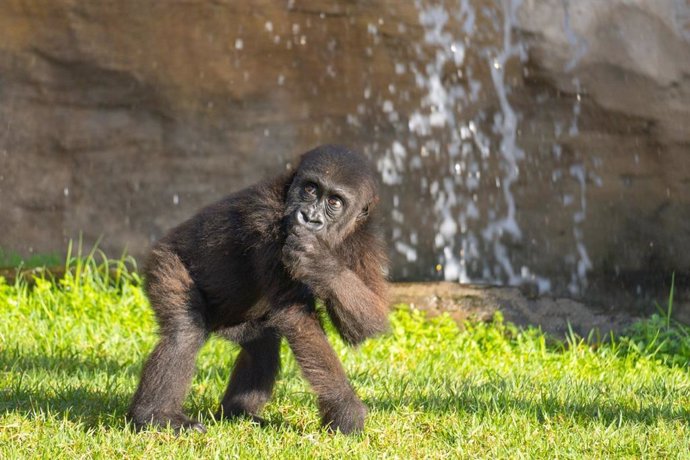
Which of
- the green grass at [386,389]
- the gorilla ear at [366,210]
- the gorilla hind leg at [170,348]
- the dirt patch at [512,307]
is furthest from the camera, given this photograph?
the dirt patch at [512,307]

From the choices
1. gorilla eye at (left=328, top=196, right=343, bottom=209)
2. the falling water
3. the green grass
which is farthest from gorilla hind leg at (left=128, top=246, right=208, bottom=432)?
the falling water

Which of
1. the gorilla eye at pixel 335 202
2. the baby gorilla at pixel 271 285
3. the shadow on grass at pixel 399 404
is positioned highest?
the gorilla eye at pixel 335 202

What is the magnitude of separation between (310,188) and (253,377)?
99cm

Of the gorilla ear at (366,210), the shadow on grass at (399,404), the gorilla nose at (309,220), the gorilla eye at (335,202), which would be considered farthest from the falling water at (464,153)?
the gorilla nose at (309,220)

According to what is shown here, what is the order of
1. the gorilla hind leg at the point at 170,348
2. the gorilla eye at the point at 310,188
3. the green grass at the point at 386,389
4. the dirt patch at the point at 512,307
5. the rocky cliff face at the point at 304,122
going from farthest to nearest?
the rocky cliff face at the point at 304,122, the dirt patch at the point at 512,307, the gorilla eye at the point at 310,188, the gorilla hind leg at the point at 170,348, the green grass at the point at 386,389

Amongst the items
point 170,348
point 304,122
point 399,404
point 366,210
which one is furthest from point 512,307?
point 170,348

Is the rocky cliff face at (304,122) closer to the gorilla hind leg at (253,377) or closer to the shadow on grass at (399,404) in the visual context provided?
the shadow on grass at (399,404)

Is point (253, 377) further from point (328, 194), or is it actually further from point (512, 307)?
point (512, 307)

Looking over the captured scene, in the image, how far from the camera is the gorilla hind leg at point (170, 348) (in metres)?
4.55

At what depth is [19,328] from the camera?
6734 mm

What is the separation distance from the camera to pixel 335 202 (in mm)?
4719

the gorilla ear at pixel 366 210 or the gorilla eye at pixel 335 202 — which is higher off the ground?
the gorilla eye at pixel 335 202

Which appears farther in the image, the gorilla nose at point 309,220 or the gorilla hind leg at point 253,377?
the gorilla hind leg at point 253,377

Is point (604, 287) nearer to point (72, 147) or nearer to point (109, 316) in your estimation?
point (109, 316)
